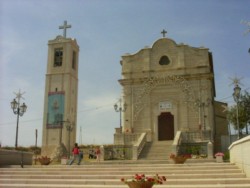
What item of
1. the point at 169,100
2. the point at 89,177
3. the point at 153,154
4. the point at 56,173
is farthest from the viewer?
the point at 169,100

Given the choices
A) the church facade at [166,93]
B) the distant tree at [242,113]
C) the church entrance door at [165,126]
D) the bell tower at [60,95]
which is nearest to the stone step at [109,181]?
the church facade at [166,93]

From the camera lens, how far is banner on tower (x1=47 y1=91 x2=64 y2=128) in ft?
132

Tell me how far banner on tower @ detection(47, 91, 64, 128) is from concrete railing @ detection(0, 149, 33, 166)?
20.7 meters

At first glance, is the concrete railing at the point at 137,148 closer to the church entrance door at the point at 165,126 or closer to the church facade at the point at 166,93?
the church facade at the point at 166,93

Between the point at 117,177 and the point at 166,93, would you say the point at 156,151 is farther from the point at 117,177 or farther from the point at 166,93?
the point at 117,177

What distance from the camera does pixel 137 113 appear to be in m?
30.1

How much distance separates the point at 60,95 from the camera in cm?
4138

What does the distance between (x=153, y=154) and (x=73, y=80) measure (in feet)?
74.2

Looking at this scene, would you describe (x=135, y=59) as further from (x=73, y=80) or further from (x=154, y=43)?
(x=73, y=80)

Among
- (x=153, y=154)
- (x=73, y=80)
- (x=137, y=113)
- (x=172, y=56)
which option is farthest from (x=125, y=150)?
(x=73, y=80)

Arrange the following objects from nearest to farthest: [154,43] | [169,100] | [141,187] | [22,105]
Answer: [141,187]
[22,105]
[169,100]
[154,43]

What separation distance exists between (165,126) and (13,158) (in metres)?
15.4

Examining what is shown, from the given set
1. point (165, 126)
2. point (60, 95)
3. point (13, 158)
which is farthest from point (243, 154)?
point (60, 95)

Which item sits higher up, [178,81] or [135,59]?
[135,59]
